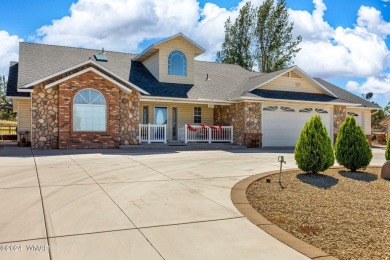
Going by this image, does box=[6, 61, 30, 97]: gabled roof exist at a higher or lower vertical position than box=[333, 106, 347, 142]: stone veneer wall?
higher

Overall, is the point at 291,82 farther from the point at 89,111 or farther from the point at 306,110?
the point at 89,111

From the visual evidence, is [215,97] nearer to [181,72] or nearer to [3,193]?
[181,72]

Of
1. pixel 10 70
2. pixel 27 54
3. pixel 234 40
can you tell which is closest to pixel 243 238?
pixel 27 54

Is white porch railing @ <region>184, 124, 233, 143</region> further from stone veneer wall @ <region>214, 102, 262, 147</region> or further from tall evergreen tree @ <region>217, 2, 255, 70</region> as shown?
tall evergreen tree @ <region>217, 2, 255, 70</region>

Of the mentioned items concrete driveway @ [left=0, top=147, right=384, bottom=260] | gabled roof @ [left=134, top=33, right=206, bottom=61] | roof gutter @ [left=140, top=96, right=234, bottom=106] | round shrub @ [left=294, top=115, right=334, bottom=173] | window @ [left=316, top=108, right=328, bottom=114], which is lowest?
concrete driveway @ [left=0, top=147, right=384, bottom=260]

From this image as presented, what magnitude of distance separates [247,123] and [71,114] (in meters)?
9.40

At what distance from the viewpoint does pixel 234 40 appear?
120 ft

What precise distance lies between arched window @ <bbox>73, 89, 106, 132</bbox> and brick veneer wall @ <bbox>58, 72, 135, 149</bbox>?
19 cm

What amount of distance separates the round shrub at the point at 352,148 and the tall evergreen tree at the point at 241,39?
2733 centimetres

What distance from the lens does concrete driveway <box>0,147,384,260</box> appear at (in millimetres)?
3600

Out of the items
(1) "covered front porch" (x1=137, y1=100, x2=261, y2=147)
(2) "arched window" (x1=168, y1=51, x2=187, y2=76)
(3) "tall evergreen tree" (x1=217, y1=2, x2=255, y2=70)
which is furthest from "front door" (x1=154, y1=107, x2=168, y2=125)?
(3) "tall evergreen tree" (x1=217, y1=2, x2=255, y2=70)

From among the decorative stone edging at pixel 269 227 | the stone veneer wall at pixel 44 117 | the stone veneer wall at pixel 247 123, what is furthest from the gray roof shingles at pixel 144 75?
the decorative stone edging at pixel 269 227

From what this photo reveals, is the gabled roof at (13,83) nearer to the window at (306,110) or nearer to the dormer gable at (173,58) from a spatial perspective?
the dormer gable at (173,58)

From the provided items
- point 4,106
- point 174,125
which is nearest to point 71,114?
point 174,125
